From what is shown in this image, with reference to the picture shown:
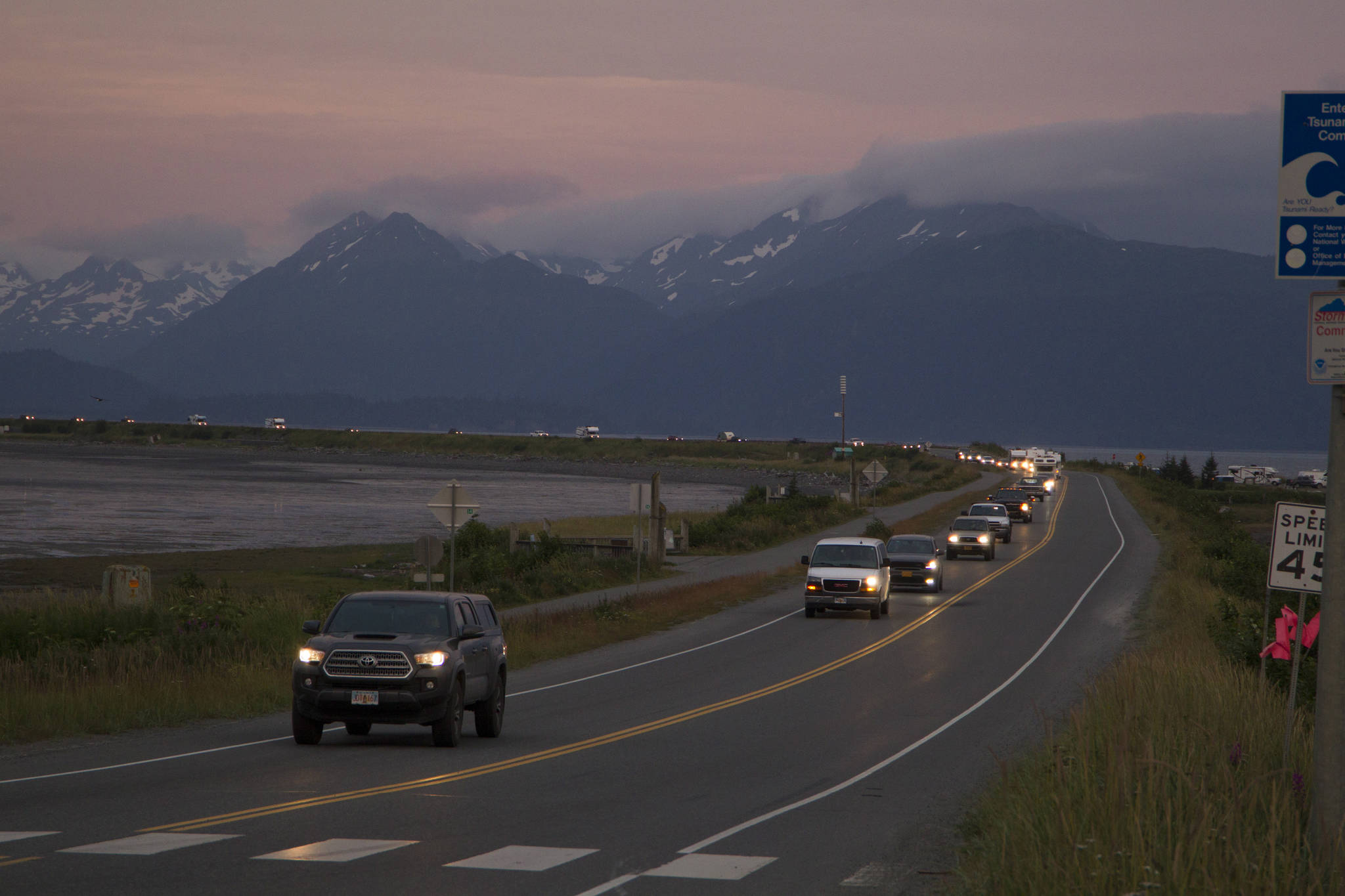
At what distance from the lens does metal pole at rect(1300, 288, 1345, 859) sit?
689cm

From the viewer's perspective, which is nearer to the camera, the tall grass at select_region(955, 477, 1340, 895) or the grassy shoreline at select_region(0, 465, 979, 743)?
the tall grass at select_region(955, 477, 1340, 895)

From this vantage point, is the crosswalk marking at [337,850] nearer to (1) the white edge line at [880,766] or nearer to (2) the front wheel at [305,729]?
(1) the white edge line at [880,766]

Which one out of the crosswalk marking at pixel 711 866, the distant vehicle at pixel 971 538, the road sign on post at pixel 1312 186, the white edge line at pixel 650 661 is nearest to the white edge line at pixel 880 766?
the crosswalk marking at pixel 711 866

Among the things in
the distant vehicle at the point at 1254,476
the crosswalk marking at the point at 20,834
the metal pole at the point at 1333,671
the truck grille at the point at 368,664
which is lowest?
the distant vehicle at the point at 1254,476

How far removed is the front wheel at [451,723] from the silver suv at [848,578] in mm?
18334

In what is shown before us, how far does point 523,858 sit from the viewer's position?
9641 mm

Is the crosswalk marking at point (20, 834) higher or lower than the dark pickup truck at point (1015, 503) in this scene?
higher

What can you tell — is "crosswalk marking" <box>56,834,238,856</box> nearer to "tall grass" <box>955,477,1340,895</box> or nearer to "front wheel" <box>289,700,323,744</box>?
"front wheel" <box>289,700,323,744</box>

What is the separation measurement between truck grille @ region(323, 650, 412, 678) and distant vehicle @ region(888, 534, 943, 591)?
85.9ft

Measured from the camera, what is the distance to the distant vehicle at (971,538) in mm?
50906

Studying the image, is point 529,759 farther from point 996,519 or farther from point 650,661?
point 996,519

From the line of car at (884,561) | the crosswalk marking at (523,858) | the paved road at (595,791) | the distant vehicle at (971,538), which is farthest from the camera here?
the distant vehicle at (971,538)

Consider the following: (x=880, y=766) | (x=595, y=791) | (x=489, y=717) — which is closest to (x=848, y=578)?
(x=489, y=717)

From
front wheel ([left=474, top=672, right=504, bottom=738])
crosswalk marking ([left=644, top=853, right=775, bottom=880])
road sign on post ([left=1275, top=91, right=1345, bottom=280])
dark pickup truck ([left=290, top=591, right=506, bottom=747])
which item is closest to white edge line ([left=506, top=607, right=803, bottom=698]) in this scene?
front wheel ([left=474, top=672, right=504, bottom=738])
